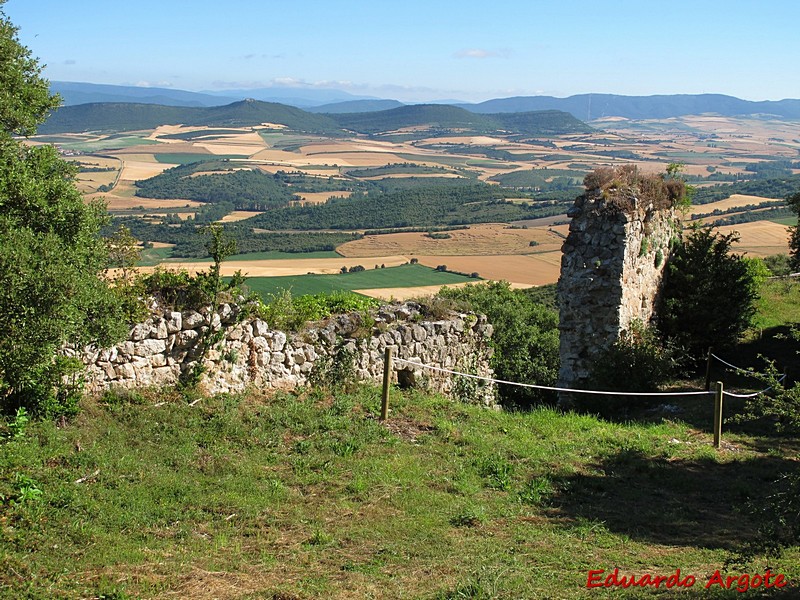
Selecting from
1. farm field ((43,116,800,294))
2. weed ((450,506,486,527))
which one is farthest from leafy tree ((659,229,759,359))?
weed ((450,506,486,527))

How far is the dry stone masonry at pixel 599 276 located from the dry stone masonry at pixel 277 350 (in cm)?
245

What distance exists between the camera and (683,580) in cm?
565

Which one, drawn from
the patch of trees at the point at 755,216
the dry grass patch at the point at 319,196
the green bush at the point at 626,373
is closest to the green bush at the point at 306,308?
the green bush at the point at 626,373

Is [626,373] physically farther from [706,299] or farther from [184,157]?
[184,157]

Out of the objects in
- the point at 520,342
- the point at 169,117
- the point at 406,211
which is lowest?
the point at 520,342

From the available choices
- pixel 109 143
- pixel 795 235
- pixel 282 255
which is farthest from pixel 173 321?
pixel 109 143

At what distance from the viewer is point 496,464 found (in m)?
8.37

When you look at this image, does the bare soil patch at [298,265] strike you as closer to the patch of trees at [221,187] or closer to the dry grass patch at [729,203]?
the dry grass patch at [729,203]

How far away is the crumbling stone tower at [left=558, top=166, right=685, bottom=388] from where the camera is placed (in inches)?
528

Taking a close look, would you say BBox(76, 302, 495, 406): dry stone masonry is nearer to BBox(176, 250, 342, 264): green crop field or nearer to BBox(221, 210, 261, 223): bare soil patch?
BBox(176, 250, 342, 264): green crop field

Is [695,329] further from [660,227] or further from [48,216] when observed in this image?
[48,216]

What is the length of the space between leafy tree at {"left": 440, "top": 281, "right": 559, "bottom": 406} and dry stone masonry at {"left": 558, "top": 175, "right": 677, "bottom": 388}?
2.64 ft

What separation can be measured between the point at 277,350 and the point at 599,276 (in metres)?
6.56

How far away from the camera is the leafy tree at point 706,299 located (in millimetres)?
14641
